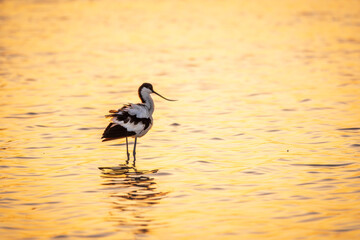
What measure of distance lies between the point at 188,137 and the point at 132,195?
3.87 meters

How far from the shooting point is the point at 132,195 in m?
9.37

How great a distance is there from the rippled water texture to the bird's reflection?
32 millimetres

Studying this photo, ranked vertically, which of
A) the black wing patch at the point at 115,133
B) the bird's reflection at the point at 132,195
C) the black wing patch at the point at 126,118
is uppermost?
the black wing patch at the point at 126,118

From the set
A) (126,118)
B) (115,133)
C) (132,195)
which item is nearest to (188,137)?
(126,118)

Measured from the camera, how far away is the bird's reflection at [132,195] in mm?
8254

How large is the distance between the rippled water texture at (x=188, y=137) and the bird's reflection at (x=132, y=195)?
0.11 ft

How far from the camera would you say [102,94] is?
699 inches

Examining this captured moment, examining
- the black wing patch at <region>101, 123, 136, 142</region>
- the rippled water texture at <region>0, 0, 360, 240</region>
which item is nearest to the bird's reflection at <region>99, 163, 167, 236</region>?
the rippled water texture at <region>0, 0, 360, 240</region>

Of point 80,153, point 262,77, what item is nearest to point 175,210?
point 80,153

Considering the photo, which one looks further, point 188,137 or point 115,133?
point 188,137

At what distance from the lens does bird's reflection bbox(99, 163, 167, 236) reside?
27.1 ft

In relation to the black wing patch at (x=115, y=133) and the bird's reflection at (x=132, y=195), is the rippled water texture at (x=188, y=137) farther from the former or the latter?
the black wing patch at (x=115, y=133)

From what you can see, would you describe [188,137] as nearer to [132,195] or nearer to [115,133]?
[115,133]

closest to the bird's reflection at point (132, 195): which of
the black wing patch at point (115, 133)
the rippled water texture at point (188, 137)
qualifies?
the rippled water texture at point (188, 137)
